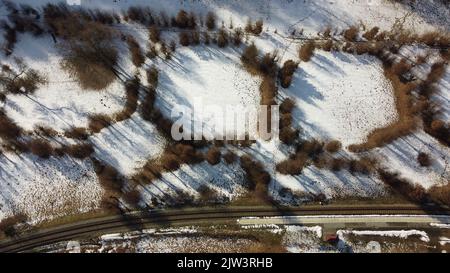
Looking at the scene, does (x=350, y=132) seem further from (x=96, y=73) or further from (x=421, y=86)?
(x=96, y=73)

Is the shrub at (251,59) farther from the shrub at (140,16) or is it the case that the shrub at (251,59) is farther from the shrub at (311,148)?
the shrub at (140,16)

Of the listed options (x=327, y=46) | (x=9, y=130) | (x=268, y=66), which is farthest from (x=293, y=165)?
(x=9, y=130)

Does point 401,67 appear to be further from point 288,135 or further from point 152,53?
point 152,53

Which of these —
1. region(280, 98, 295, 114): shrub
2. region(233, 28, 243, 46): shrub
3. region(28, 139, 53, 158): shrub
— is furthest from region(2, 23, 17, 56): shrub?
region(280, 98, 295, 114): shrub

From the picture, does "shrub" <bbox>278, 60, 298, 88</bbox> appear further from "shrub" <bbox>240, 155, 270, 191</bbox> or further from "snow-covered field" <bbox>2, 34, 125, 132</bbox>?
"snow-covered field" <bbox>2, 34, 125, 132</bbox>

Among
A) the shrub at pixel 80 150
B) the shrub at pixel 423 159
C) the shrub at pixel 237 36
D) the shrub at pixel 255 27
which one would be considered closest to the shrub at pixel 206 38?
the shrub at pixel 237 36
